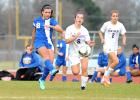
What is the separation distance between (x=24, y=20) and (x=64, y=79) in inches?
869

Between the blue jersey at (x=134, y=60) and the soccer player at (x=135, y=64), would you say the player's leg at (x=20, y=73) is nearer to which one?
the soccer player at (x=135, y=64)

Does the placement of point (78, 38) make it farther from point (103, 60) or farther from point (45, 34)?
point (103, 60)

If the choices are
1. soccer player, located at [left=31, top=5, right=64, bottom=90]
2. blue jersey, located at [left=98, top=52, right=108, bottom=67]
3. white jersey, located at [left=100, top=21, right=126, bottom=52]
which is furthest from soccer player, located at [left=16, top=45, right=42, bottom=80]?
soccer player, located at [left=31, top=5, right=64, bottom=90]

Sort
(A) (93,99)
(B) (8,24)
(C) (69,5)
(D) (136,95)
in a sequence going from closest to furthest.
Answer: (A) (93,99) → (D) (136,95) → (C) (69,5) → (B) (8,24)

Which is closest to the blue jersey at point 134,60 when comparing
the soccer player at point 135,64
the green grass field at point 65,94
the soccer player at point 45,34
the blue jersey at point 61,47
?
the soccer player at point 135,64

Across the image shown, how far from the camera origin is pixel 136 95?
48.3 ft

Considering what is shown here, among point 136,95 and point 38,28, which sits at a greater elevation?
Result: point 38,28

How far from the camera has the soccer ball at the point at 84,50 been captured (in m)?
16.1

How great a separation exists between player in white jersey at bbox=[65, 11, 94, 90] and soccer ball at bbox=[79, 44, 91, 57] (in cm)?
10

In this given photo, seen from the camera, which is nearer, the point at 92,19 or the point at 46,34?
the point at 46,34

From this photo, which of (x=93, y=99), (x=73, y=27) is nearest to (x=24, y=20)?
(x=73, y=27)

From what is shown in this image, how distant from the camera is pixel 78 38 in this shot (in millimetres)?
16547

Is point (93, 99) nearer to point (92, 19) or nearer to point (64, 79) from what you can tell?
point (64, 79)

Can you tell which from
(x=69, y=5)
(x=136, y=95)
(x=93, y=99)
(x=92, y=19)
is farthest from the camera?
(x=69, y=5)
